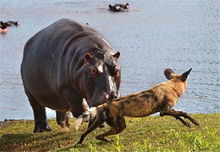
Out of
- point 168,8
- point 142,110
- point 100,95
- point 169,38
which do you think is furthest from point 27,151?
point 168,8

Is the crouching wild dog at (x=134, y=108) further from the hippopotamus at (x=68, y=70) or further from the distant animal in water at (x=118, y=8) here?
the distant animal in water at (x=118, y=8)

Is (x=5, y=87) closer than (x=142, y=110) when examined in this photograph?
No

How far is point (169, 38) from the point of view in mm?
39188

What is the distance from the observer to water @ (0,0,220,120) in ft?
75.2

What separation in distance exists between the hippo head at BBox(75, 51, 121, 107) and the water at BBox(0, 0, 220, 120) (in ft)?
31.0

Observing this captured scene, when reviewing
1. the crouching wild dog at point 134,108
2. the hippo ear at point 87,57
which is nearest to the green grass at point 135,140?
the crouching wild dog at point 134,108

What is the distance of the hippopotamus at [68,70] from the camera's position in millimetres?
8641

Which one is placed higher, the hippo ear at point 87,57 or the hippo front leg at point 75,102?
the hippo ear at point 87,57

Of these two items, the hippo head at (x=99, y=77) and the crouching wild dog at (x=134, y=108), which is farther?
the hippo head at (x=99, y=77)

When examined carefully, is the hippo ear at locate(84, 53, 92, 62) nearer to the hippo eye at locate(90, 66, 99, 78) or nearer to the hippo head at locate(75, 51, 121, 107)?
the hippo head at locate(75, 51, 121, 107)

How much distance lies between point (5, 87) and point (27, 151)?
1564 centimetres

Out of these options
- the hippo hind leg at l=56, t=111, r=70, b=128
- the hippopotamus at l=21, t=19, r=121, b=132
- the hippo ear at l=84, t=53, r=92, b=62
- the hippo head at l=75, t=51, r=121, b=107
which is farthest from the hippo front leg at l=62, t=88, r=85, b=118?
the hippo hind leg at l=56, t=111, r=70, b=128

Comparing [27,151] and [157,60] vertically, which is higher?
[27,151]

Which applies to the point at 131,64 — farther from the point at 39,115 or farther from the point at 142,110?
the point at 142,110
